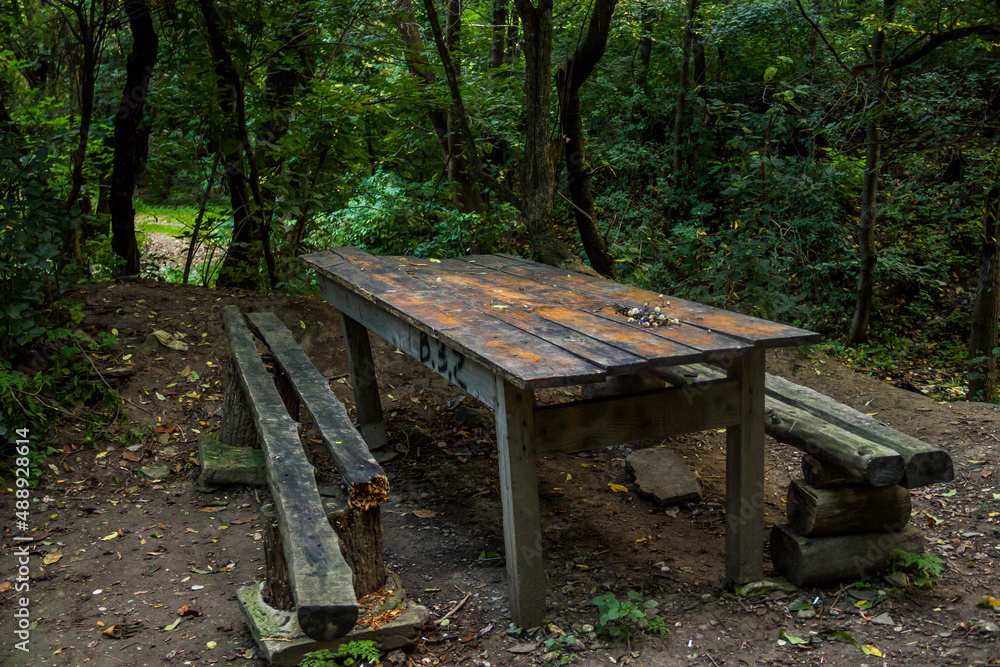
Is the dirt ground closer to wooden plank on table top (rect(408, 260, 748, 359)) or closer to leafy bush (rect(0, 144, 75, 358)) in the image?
leafy bush (rect(0, 144, 75, 358))

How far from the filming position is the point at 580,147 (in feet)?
21.5

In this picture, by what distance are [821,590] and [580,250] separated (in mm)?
6873

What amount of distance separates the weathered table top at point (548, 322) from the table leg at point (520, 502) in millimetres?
209

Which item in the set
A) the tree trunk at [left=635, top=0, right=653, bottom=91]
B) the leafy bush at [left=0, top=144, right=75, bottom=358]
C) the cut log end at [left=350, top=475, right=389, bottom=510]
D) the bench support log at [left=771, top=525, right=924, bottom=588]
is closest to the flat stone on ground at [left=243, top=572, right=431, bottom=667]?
the cut log end at [left=350, top=475, right=389, bottom=510]

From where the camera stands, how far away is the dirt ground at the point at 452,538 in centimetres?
261

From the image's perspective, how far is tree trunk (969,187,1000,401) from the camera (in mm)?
6066

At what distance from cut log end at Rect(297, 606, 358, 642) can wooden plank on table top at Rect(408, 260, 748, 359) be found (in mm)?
1186

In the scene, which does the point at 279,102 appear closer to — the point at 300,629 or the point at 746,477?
the point at 300,629

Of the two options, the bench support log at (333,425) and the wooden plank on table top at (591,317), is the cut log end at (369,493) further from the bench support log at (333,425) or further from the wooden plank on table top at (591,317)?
the wooden plank on table top at (591,317)

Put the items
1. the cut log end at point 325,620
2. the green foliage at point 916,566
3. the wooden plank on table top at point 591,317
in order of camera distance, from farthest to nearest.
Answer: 1. the green foliage at point 916,566
2. the wooden plank on table top at point 591,317
3. the cut log end at point 325,620

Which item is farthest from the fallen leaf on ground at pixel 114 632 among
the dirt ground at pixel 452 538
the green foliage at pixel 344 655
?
the green foliage at pixel 344 655

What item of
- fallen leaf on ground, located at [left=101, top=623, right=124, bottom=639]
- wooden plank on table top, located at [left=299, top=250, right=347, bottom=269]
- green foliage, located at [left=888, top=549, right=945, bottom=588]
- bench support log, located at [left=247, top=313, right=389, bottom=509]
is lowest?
green foliage, located at [left=888, top=549, right=945, bottom=588]

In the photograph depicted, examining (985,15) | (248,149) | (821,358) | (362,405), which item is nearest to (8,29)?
(248,149)

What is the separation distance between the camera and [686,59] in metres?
9.33
